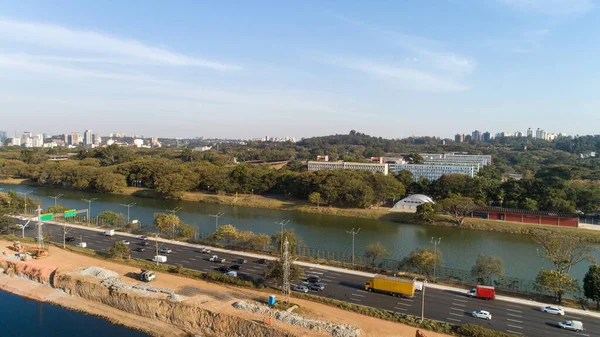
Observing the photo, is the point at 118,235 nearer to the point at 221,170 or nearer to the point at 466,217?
the point at 221,170

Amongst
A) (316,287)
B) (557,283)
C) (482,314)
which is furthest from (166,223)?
(557,283)

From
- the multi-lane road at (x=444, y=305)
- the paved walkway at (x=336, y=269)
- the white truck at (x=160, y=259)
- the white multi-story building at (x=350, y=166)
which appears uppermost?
the white multi-story building at (x=350, y=166)

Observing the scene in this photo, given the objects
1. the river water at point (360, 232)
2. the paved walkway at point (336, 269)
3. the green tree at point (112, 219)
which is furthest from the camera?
the green tree at point (112, 219)

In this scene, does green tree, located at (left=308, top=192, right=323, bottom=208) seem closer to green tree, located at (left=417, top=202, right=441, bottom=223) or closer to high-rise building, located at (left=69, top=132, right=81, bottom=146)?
green tree, located at (left=417, top=202, right=441, bottom=223)

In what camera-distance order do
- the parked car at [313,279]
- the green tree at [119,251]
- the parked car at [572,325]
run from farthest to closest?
the green tree at [119,251] < the parked car at [313,279] < the parked car at [572,325]

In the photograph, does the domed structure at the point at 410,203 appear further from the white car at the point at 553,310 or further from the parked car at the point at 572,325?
the parked car at the point at 572,325

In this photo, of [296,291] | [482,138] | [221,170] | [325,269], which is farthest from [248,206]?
[482,138]

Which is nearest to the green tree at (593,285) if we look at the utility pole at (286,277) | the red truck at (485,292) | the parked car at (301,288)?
the red truck at (485,292)
